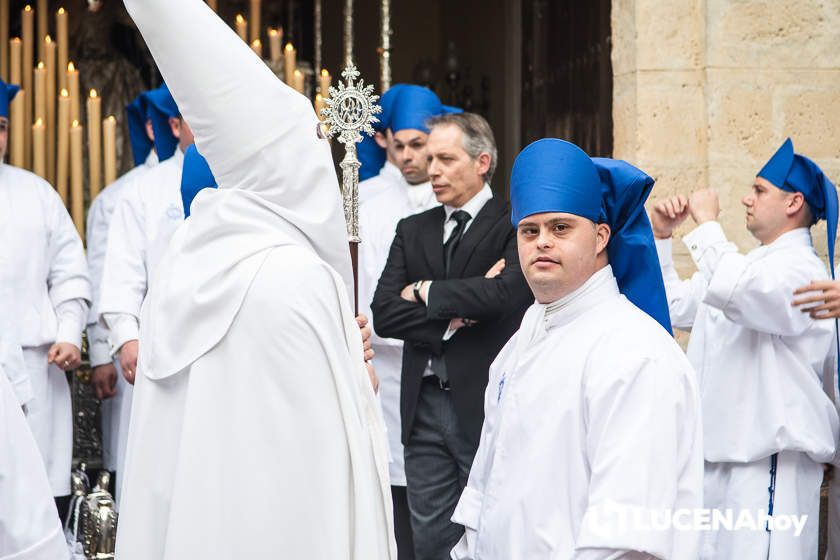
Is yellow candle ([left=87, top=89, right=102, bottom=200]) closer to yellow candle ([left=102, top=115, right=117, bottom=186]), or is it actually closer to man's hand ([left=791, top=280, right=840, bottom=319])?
yellow candle ([left=102, top=115, right=117, bottom=186])

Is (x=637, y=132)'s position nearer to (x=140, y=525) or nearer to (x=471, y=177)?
(x=471, y=177)

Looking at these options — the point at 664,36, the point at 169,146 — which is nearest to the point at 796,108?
the point at 664,36

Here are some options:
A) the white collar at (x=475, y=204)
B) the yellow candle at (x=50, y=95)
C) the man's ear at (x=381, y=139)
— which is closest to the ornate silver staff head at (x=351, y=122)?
the white collar at (x=475, y=204)

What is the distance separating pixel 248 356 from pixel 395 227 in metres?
3.07

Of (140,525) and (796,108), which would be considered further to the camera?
(796,108)

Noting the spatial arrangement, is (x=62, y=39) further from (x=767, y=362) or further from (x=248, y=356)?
(x=248, y=356)

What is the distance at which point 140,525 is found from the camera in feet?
10.4

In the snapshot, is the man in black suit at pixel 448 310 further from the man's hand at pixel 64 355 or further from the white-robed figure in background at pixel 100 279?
the white-robed figure in background at pixel 100 279

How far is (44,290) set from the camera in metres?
6.14

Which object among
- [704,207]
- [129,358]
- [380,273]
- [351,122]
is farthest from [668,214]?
[129,358]

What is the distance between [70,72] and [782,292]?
373cm

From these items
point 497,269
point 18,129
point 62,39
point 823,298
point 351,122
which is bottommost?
point 823,298

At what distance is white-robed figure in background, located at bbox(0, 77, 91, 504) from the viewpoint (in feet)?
19.7

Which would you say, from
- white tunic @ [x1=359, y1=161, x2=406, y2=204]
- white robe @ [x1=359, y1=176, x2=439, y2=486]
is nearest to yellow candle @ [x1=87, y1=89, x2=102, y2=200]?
white tunic @ [x1=359, y1=161, x2=406, y2=204]
